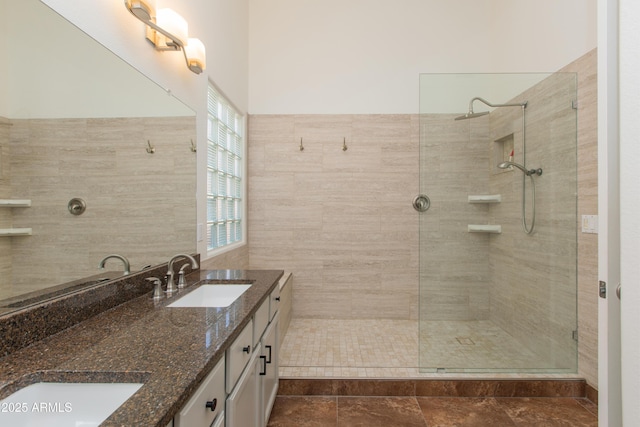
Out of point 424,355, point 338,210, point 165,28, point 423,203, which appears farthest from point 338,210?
point 165,28

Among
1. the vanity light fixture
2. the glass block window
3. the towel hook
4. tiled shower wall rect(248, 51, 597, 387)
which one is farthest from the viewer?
tiled shower wall rect(248, 51, 597, 387)

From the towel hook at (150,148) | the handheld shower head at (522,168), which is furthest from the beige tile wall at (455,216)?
the towel hook at (150,148)

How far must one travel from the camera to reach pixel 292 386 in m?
2.24

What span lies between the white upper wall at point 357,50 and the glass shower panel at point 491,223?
3.89 feet

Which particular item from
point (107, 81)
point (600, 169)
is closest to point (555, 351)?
point (600, 169)

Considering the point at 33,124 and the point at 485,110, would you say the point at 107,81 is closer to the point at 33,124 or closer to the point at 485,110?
the point at 33,124

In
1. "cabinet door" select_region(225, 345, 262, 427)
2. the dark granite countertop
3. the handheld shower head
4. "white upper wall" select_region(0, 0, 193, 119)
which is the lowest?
"cabinet door" select_region(225, 345, 262, 427)

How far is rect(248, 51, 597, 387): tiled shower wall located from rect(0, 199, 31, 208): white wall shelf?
104 inches

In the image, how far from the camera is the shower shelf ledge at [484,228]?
2482 millimetres

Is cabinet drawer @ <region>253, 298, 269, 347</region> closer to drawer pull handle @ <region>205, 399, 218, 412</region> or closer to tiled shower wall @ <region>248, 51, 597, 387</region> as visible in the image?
drawer pull handle @ <region>205, 399, 218, 412</region>

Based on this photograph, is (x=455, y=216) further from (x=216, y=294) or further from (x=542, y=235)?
(x=216, y=294)

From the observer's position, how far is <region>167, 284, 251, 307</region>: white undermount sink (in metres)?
1.72

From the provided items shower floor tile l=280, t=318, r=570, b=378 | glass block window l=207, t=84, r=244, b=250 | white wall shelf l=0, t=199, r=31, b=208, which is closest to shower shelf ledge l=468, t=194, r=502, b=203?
shower floor tile l=280, t=318, r=570, b=378

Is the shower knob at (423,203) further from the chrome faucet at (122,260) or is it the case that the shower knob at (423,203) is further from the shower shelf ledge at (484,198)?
the chrome faucet at (122,260)
